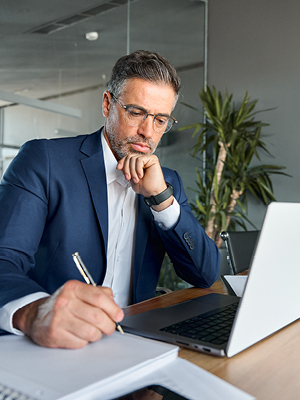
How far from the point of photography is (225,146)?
385cm

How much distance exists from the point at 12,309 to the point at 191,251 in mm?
674

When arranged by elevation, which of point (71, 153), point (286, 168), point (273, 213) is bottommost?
point (273, 213)

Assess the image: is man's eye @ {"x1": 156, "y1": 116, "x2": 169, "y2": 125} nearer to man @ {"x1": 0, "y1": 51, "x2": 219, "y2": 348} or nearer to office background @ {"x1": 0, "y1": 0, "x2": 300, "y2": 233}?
man @ {"x1": 0, "y1": 51, "x2": 219, "y2": 348}

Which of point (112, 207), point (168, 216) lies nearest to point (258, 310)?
point (168, 216)

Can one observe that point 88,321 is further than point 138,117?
No

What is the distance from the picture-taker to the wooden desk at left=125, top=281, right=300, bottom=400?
0.61 m

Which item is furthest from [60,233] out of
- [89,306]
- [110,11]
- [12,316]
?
[110,11]

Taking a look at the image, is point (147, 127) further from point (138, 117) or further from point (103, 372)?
point (103, 372)

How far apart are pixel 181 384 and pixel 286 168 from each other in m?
3.59

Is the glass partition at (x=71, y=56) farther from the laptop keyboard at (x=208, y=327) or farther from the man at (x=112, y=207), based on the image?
the laptop keyboard at (x=208, y=327)

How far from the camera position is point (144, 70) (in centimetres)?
146

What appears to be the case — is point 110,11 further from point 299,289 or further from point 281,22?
point 299,289

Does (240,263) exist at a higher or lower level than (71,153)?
lower

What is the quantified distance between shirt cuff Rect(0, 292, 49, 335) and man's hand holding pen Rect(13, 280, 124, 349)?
9cm
